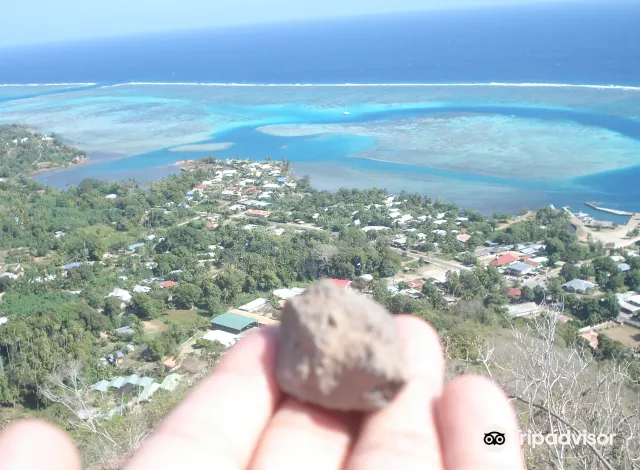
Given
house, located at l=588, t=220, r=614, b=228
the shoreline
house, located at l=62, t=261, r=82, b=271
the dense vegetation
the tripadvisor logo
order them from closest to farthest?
the tripadvisor logo
the dense vegetation
house, located at l=62, t=261, r=82, b=271
house, located at l=588, t=220, r=614, b=228
the shoreline

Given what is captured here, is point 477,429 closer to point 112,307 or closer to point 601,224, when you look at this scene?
point 112,307

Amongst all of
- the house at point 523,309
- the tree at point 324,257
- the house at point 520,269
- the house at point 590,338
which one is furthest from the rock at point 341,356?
the house at point 520,269

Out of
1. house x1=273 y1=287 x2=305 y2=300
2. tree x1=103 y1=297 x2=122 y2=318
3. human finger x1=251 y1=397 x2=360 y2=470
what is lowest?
tree x1=103 y1=297 x2=122 y2=318

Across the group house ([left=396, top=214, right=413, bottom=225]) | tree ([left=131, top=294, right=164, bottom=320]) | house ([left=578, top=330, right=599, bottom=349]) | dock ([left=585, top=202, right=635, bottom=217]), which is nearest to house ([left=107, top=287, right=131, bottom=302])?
tree ([left=131, top=294, right=164, bottom=320])

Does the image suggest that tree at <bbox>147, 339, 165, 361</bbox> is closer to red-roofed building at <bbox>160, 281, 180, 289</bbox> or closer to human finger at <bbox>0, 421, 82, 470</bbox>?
red-roofed building at <bbox>160, 281, 180, 289</bbox>

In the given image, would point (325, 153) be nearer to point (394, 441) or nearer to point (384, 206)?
point (384, 206)

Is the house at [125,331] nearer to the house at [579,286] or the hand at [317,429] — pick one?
the house at [579,286]

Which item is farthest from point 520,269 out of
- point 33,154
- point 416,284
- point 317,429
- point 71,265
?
point 33,154
